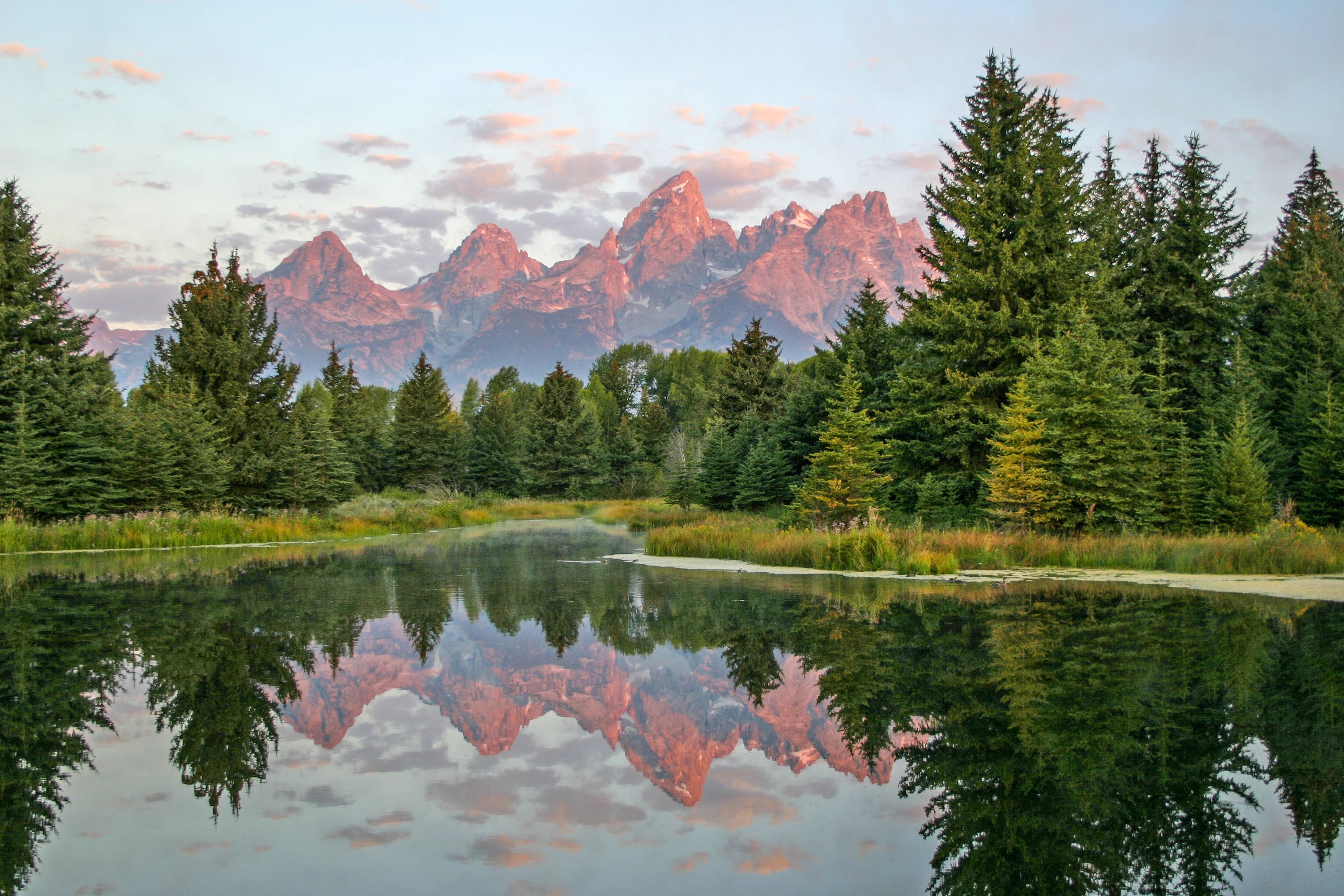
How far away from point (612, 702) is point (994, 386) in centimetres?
2148

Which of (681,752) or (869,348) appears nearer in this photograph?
(681,752)

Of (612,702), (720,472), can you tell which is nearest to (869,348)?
(720,472)

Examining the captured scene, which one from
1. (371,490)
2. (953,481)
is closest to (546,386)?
(371,490)

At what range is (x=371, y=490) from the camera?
61031mm

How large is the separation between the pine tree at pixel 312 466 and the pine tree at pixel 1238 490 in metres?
32.1

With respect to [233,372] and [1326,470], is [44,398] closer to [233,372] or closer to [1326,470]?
[233,372]

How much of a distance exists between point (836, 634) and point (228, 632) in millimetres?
6909

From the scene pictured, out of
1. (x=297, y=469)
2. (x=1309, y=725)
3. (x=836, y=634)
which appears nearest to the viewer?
(x=1309, y=725)

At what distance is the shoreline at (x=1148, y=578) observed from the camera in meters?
12.4

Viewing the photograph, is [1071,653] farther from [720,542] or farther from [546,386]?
[546,386]

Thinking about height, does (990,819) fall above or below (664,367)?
below

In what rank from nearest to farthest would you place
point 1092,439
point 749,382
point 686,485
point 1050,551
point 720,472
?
point 1050,551 → point 1092,439 → point 720,472 → point 686,485 → point 749,382

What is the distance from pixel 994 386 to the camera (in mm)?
25469

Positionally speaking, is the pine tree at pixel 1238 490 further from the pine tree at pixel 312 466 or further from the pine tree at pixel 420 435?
the pine tree at pixel 420 435
